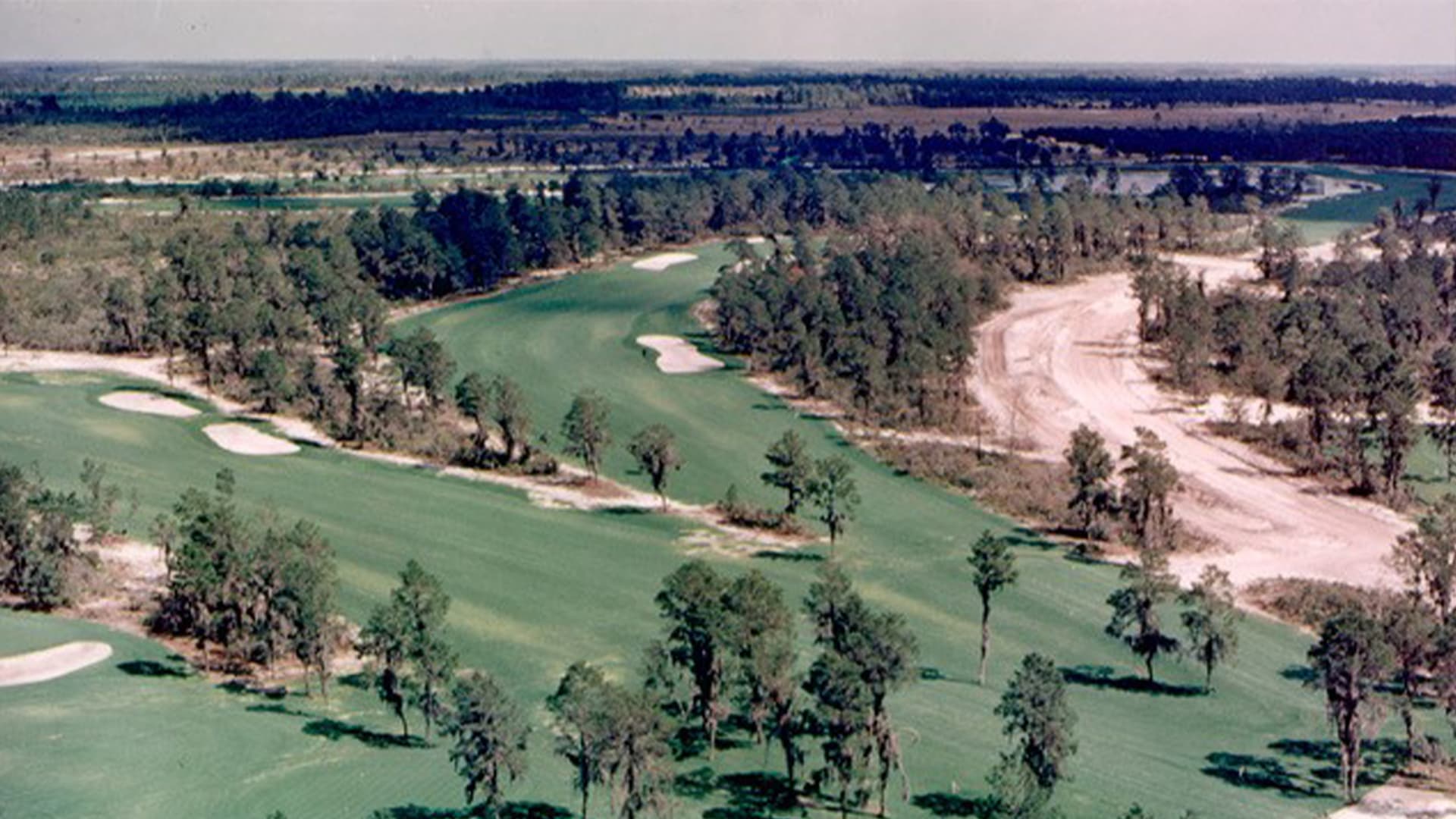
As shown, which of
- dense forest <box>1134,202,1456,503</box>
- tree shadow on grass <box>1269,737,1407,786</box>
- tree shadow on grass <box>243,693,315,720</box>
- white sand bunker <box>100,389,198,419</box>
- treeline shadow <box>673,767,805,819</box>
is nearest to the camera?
treeline shadow <box>673,767,805,819</box>

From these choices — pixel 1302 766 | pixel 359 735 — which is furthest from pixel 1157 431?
pixel 359 735

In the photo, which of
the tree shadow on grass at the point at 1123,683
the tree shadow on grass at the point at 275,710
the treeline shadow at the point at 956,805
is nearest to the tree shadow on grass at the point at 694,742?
the treeline shadow at the point at 956,805

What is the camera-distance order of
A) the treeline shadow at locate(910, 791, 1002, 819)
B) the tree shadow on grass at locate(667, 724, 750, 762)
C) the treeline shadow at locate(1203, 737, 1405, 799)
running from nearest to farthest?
1. the treeline shadow at locate(910, 791, 1002, 819)
2. the treeline shadow at locate(1203, 737, 1405, 799)
3. the tree shadow on grass at locate(667, 724, 750, 762)

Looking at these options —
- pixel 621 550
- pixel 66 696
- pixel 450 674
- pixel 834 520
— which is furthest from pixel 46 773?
pixel 834 520

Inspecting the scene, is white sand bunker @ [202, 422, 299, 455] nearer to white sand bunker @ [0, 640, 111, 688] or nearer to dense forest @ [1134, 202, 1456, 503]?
white sand bunker @ [0, 640, 111, 688]

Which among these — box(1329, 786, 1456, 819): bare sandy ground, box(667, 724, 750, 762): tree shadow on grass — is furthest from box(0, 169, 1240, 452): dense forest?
box(1329, 786, 1456, 819): bare sandy ground

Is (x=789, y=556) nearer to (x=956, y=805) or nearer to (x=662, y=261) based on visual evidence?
(x=956, y=805)
